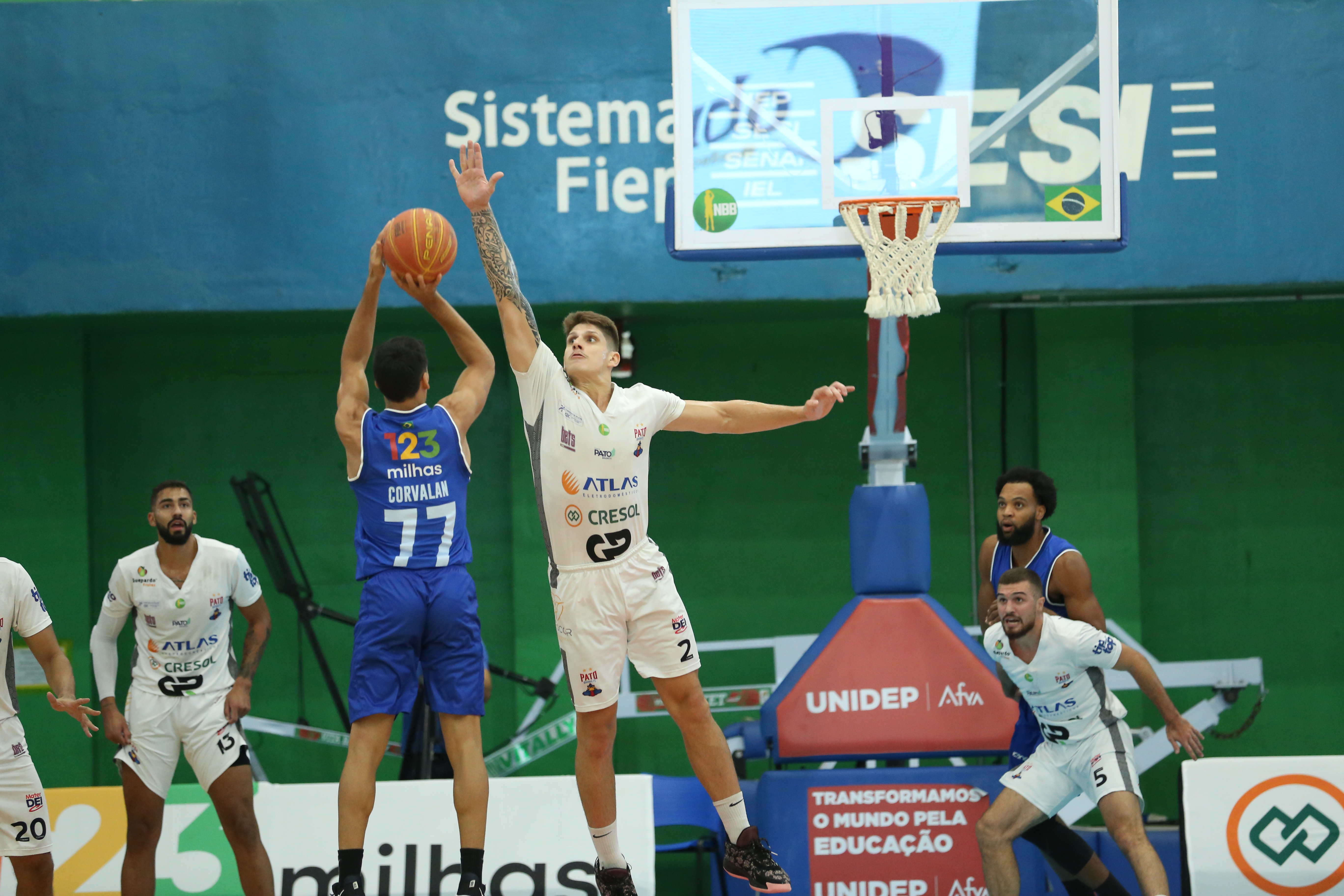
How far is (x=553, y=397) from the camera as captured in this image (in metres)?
4.82

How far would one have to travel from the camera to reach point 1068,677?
5.73 metres

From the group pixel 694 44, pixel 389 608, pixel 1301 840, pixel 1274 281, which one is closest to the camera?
pixel 389 608

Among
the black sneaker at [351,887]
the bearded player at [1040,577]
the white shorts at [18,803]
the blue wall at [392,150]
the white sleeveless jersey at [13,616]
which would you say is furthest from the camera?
the blue wall at [392,150]

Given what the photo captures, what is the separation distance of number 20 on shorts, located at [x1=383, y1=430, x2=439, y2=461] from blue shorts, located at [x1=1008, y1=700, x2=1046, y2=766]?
10.3 feet

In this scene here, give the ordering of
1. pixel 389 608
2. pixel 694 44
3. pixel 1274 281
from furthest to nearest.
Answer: pixel 1274 281 < pixel 694 44 < pixel 389 608

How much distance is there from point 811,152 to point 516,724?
182 inches

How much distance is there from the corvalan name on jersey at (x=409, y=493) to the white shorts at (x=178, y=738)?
6.53 ft

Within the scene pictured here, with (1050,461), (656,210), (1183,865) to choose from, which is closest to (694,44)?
(656,210)

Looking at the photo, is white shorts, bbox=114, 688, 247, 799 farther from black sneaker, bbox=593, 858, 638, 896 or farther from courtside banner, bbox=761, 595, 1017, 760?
courtside banner, bbox=761, 595, 1017, 760

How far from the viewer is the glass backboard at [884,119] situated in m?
6.32

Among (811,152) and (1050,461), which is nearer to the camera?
(811,152)

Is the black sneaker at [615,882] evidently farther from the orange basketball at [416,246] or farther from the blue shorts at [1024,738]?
the orange basketball at [416,246]

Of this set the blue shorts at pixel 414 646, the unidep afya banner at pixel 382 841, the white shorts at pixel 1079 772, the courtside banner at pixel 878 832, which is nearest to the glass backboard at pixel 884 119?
the blue shorts at pixel 414 646

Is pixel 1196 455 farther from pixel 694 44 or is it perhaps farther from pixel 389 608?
pixel 389 608
